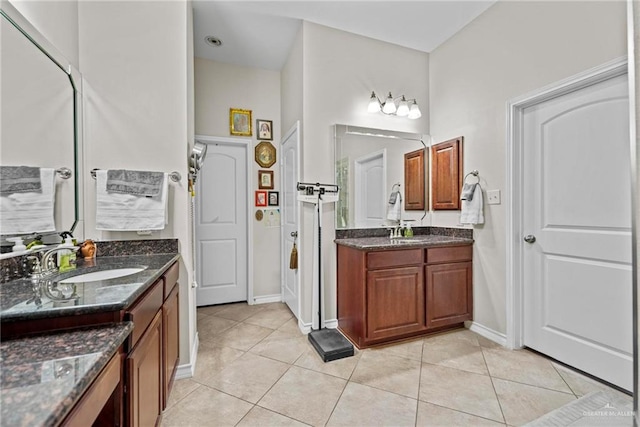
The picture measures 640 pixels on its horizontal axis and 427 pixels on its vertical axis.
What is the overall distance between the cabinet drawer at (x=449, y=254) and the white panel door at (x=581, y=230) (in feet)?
1.53

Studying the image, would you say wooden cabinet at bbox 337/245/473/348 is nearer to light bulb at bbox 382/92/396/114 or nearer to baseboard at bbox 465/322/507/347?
baseboard at bbox 465/322/507/347

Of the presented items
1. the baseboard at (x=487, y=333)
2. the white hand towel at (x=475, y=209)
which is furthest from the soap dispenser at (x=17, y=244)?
the baseboard at (x=487, y=333)

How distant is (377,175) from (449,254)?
102 cm

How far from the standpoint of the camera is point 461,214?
102 inches

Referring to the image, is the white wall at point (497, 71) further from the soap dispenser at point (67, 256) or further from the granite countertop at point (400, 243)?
the soap dispenser at point (67, 256)

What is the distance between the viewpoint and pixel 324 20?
2.61 m

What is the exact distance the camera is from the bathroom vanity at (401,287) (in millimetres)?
2303

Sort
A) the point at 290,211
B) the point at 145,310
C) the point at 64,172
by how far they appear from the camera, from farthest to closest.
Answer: the point at 290,211, the point at 64,172, the point at 145,310

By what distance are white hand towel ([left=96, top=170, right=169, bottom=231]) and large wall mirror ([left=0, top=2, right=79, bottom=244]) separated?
0.14 metres

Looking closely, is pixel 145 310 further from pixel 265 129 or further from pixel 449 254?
pixel 265 129

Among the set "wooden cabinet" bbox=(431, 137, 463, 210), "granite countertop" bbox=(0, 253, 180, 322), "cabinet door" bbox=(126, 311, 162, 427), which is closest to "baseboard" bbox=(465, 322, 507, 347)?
"wooden cabinet" bbox=(431, 137, 463, 210)

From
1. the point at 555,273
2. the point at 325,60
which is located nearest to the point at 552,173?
the point at 555,273

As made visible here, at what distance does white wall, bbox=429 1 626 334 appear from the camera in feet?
6.02

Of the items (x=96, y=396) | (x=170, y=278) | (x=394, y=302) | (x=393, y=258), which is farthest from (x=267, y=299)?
(x=96, y=396)
